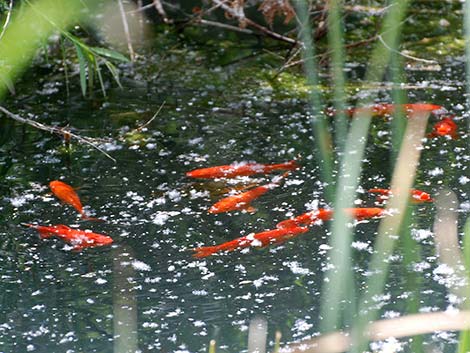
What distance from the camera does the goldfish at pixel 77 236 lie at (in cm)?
285

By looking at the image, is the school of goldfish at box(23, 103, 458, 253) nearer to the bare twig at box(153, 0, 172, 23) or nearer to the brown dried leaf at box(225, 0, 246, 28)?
the brown dried leaf at box(225, 0, 246, 28)

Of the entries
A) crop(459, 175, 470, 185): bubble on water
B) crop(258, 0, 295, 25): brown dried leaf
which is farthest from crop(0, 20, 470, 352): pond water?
crop(258, 0, 295, 25): brown dried leaf

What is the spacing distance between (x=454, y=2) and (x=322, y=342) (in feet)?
11.7

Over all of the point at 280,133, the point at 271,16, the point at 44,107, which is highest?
the point at 271,16

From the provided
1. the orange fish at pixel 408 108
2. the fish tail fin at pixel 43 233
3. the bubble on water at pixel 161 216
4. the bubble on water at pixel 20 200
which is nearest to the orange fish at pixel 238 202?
the bubble on water at pixel 161 216

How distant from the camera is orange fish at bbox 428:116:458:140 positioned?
11.7ft

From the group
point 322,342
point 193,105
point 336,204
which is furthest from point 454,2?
point 336,204

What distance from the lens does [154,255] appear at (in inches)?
110

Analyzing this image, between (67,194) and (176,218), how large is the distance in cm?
42

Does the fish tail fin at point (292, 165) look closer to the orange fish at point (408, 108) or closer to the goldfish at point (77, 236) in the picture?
the orange fish at point (408, 108)

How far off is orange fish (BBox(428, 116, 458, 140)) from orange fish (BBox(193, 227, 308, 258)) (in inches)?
37.7

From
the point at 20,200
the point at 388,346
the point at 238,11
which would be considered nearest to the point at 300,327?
the point at 388,346

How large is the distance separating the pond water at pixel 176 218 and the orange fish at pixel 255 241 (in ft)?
0.11

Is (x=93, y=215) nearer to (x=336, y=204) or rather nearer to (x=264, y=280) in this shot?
(x=264, y=280)
